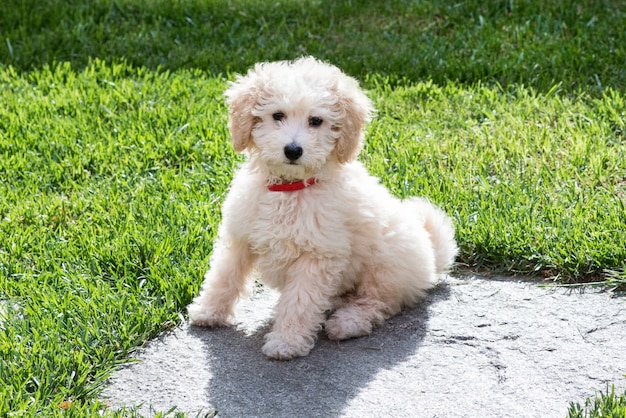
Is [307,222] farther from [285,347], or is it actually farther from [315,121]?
[285,347]

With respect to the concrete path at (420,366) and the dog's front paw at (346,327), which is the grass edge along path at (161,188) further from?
the dog's front paw at (346,327)

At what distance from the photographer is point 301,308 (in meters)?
4.19

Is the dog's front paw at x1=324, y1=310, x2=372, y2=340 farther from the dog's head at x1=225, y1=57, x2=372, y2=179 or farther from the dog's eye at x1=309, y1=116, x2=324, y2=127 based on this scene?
the dog's eye at x1=309, y1=116, x2=324, y2=127

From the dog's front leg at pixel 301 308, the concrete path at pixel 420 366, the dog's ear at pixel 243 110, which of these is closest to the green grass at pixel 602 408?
the concrete path at pixel 420 366

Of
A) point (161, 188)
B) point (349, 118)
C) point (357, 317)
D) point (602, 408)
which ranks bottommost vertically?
point (161, 188)

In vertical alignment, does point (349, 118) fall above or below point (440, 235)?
above

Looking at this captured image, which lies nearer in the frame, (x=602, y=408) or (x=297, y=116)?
(x=602, y=408)

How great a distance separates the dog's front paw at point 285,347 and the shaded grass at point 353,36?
337 centimetres

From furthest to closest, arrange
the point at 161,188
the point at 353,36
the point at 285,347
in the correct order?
the point at 353,36, the point at 161,188, the point at 285,347

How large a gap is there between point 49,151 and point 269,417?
3.05 m

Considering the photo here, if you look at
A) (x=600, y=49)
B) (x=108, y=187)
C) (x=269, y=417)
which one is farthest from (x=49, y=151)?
(x=600, y=49)

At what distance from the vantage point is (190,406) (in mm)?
3826

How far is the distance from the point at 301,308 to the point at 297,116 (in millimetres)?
847

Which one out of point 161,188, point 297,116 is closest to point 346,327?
point 297,116
